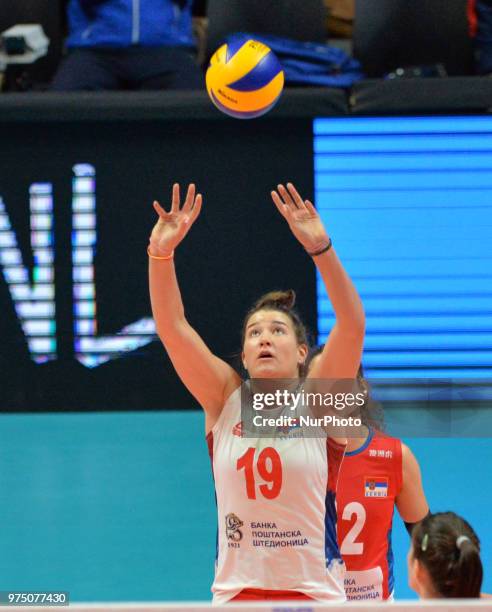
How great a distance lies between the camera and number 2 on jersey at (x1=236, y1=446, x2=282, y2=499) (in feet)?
10.3

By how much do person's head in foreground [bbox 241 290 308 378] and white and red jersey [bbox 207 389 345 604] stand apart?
0.64ft

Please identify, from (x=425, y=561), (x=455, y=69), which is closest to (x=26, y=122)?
(x=455, y=69)

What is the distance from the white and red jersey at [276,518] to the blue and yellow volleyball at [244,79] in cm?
240

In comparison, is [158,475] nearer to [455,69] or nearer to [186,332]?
[186,332]

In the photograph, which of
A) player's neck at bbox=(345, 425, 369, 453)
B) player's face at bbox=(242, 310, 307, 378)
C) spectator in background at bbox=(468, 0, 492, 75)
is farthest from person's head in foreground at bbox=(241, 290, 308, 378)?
spectator in background at bbox=(468, 0, 492, 75)

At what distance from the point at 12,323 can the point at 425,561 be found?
16.3 ft

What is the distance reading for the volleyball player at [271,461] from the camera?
3125mm

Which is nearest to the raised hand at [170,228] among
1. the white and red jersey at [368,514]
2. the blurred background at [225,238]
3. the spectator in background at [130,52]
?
the white and red jersey at [368,514]

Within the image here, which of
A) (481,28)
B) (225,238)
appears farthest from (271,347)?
(481,28)

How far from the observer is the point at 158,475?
6234 mm

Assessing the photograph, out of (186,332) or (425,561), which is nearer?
(425,561)

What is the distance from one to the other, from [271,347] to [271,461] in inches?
13.5

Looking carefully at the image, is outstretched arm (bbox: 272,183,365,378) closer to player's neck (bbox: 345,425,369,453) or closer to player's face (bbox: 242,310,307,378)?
player's face (bbox: 242,310,307,378)

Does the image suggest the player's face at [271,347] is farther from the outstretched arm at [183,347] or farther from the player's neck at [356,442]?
the player's neck at [356,442]
